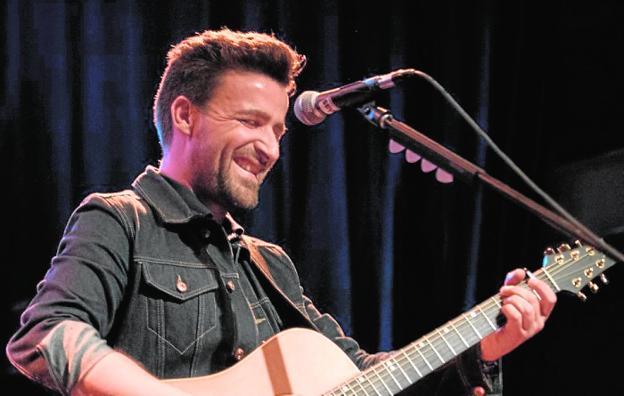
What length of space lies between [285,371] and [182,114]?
0.87 metres

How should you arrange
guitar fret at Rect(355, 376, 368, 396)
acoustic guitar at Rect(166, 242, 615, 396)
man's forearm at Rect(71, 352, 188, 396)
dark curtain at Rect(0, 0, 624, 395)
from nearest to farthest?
man's forearm at Rect(71, 352, 188, 396) → acoustic guitar at Rect(166, 242, 615, 396) → guitar fret at Rect(355, 376, 368, 396) → dark curtain at Rect(0, 0, 624, 395)

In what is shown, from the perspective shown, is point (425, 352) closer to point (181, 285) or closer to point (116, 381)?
point (181, 285)

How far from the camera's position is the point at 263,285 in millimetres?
2461

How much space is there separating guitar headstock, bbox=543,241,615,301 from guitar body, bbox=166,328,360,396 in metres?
0.68

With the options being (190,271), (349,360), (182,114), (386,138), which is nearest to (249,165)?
(182,114)

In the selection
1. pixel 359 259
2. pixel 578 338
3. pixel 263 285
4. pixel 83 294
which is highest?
pixel 83 294

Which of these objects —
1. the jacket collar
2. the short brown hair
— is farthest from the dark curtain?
the jacket collar

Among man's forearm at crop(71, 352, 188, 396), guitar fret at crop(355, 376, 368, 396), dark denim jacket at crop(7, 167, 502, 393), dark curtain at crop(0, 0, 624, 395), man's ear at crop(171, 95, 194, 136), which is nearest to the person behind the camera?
man's forearm at crop(71, 352, 188, 396)

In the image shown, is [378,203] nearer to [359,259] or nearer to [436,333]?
[359,259]

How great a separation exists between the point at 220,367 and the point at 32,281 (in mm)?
979

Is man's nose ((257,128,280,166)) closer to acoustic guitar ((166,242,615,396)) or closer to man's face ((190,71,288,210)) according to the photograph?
man's face ((190,71,288,210))

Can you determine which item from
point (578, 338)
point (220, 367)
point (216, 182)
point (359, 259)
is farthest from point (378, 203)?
point (220, 367)

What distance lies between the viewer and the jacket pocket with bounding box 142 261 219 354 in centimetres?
205

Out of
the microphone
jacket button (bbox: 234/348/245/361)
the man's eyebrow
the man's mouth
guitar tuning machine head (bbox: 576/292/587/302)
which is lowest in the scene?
jacket button (bbox: 234/348/245/361)
